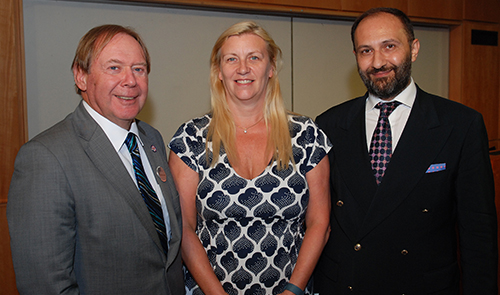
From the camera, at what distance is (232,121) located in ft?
6.48

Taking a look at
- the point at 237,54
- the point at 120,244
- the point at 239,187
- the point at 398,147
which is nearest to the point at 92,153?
the point at 120,244

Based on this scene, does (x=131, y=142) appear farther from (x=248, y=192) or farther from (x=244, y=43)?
(x=244, y=43)

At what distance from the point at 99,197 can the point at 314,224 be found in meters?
1.05

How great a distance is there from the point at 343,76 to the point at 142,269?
132 inches

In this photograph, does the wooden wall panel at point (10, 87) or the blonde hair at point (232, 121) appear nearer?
the blonde hair at point (232, 121)

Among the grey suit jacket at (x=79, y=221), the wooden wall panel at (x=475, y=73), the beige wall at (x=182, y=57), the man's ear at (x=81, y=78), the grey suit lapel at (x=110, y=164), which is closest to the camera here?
the grey suit jacket at (x=79, y=221)

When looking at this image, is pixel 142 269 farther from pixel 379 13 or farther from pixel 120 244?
pixel 379 13

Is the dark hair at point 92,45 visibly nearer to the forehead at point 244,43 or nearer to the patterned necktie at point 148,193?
the patterned necktie at point 148,193

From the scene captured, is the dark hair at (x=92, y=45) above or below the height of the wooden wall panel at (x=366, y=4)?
below

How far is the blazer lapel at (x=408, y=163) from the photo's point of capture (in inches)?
67.9

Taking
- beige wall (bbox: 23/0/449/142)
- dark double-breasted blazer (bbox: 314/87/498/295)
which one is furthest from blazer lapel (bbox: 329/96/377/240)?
beige wall (bbox: 23/0/449/142)

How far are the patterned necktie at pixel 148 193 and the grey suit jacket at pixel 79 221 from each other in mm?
53

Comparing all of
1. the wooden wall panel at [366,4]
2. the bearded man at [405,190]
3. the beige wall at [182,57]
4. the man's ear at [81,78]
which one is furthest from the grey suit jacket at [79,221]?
the wooden wall panel at [366,4]

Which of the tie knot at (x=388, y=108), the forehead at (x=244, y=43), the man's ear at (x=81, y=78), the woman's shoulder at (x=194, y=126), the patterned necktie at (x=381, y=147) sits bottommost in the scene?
the patterned necktie at (x=381, y=147)
